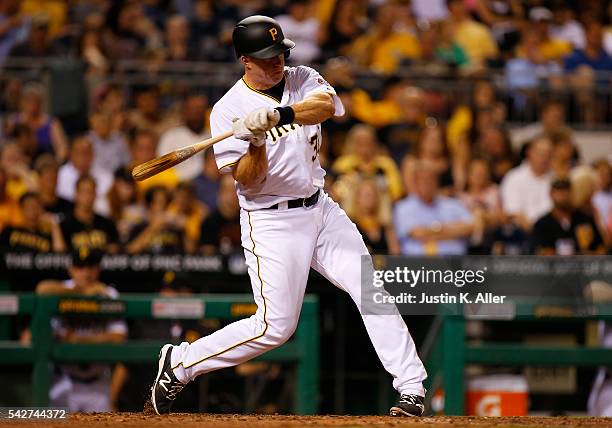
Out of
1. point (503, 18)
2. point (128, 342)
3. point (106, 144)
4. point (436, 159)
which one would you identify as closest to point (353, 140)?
point (436, 159)

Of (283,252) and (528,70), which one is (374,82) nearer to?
(528,70)

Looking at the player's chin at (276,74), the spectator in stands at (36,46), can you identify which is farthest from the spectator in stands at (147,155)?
the player's chin at (276,74)

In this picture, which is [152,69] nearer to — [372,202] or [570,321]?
[372,202]

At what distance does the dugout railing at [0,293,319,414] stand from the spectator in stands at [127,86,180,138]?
3.26m

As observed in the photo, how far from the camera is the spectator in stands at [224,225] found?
29.8ft

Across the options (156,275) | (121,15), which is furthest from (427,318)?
(121,15)

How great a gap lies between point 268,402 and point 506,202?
2.99 meters

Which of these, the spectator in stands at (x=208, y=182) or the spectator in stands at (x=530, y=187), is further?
the spectator in stands at (x=530, y=187)

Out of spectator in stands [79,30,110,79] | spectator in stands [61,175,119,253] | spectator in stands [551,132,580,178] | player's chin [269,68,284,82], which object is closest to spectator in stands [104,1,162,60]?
Result: spectator in stands [79,30,110,79]

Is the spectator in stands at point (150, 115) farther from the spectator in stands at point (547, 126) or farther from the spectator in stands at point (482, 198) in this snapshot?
the spectator in stands at point (547, 126)

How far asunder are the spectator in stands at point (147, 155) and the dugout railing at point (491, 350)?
10.2ft

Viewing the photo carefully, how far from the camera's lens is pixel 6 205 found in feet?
30.8

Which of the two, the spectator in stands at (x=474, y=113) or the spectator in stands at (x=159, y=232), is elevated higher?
the spectator in stands at (x=474, y=113)

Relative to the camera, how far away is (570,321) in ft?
26.6
